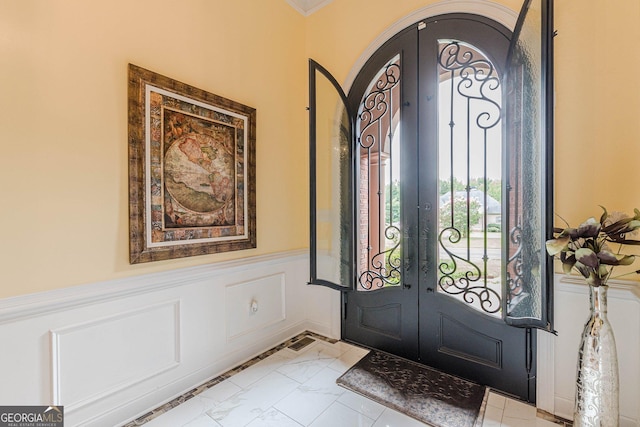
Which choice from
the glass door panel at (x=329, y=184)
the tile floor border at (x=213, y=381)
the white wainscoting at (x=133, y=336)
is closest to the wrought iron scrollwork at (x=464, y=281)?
the glass door panel at (x=329, y=184)

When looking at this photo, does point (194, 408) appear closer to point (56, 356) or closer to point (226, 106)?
point (56, 356)

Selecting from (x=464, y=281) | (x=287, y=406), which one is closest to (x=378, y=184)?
(x=464, y=281)

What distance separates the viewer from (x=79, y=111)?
4.86 ft

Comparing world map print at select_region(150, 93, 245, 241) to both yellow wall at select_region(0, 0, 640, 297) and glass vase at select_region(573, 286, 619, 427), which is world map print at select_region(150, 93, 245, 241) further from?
glass vase at select_region(573, 286, 619, 427)

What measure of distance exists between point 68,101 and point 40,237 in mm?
720

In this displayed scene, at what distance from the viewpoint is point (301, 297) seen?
2.83 meters

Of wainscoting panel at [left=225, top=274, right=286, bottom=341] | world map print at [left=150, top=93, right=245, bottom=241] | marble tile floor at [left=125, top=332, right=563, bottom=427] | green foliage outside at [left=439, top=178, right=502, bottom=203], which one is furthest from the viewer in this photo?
wainscoting panel at [left=225, top=274, right=286, bottom=341]

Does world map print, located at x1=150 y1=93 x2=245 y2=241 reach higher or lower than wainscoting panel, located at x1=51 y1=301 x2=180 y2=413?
higher

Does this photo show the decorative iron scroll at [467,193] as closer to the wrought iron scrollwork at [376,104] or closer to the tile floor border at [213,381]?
the wrought iron scrollwork at [376,104]

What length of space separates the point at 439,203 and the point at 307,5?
7.87 feet

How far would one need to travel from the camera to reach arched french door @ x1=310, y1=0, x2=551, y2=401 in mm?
1691

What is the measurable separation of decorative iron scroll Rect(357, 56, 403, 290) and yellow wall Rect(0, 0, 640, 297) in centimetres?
94

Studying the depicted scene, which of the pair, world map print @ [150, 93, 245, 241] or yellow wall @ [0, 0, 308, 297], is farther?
world map print @ [150, 93, 245, 241]

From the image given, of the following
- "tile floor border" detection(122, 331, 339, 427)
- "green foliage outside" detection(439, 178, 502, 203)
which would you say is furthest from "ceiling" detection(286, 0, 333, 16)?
"tile floor border" detection(122, 331, 339, 427)
